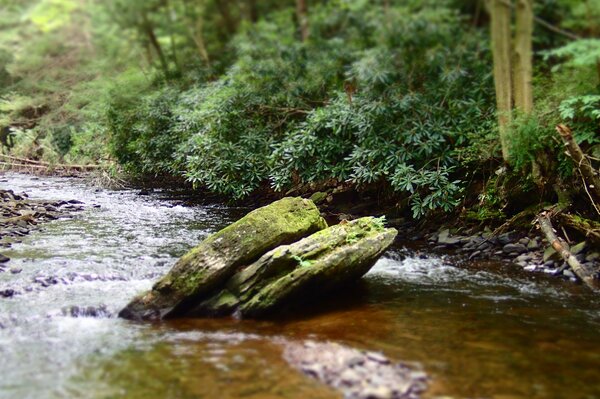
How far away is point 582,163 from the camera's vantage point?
714 cm

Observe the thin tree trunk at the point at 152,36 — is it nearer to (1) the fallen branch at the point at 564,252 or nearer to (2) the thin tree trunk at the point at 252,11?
(2) the thin tree trunk at the point at 252,11

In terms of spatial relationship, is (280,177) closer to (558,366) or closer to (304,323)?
(304,323)

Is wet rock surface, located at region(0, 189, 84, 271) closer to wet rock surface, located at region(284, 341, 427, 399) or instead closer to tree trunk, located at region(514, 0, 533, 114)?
wet rock surface, located at region(284, 341, 427, 399)

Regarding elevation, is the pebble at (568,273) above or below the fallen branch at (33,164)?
below

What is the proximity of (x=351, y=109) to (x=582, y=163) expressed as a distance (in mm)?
5117

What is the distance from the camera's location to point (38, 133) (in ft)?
69.4

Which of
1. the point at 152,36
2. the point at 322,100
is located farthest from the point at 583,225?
the point at 152,36

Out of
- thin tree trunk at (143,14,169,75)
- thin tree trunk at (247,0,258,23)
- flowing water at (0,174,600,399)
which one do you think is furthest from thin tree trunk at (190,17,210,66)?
flowing water at (0,174,600,399)

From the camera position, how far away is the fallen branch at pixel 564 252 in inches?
260

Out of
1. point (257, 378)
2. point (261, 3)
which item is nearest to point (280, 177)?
point (257, 378)

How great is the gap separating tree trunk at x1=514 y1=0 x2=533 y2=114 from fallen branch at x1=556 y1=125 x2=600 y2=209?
2706 mm

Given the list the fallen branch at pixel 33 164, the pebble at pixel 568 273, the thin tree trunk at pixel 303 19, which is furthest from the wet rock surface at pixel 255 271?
the fallen branch at pixel 33 164

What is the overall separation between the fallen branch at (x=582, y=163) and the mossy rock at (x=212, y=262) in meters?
3.83

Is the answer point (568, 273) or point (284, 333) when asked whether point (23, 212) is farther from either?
point (568, 273)
